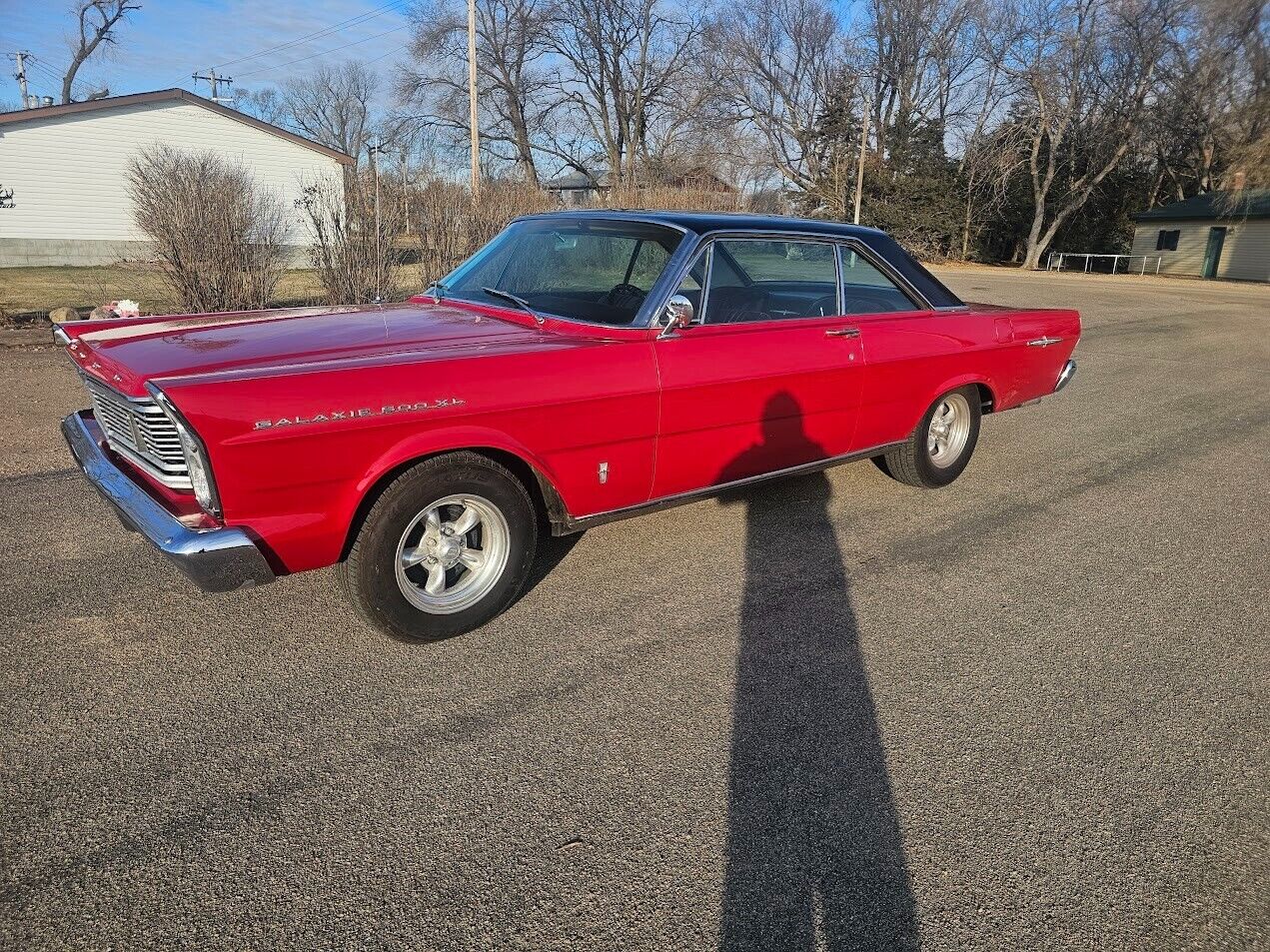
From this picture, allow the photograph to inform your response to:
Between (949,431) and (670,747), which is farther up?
(949,431)

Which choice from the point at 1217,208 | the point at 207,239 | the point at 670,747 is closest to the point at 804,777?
the point at 670,747

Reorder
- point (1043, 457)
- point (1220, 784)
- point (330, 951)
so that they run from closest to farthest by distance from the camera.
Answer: point (330, 951)
point (1220, 784)
point (1043, 457)

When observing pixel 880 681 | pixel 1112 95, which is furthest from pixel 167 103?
pixel 1112 95

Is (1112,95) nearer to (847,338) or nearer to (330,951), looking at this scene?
Result: (847,338)

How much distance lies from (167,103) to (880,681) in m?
30.7

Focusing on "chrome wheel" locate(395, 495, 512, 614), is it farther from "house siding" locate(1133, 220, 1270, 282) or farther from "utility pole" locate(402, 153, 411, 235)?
"house siding" locate(1133, 220, 1270, 282)

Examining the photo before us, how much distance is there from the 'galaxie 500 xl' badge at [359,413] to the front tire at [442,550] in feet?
0.70

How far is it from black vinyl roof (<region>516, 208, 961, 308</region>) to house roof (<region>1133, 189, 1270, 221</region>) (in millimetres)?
34818

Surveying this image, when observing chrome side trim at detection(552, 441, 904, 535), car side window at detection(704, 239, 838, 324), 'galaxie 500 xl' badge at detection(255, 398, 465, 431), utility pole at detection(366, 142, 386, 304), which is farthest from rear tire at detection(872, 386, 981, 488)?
utility pole at detection(366, 142, 386, 304)

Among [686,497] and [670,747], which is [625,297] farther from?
[670,747]

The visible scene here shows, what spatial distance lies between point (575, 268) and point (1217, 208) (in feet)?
129

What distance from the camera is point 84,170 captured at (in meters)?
25.3

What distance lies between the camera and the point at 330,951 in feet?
6.27

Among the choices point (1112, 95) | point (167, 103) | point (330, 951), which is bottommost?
point (330, 951)
